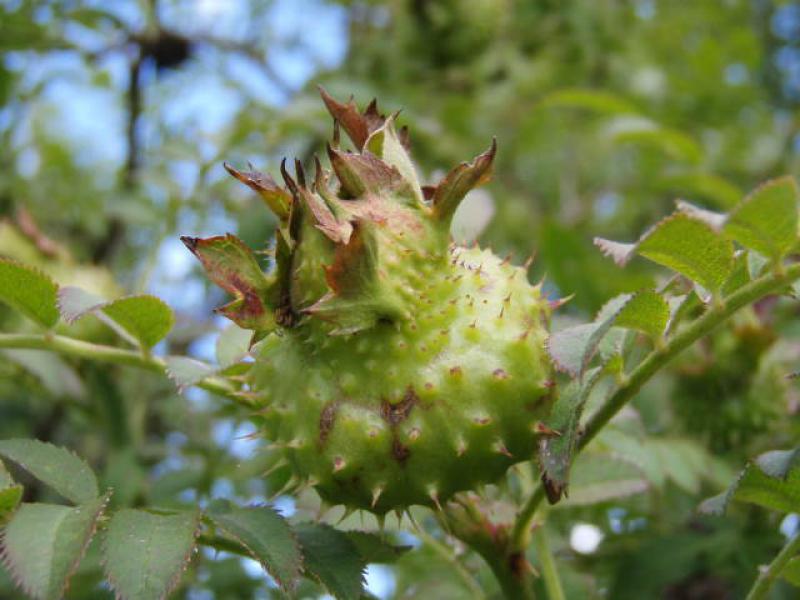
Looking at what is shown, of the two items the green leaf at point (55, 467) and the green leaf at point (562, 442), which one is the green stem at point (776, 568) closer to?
the green leaf at point (562, 442)

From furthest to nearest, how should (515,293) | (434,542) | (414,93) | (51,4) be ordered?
1. (414,93)
2. (51,4)
3. (434,542)
4. (515,293)

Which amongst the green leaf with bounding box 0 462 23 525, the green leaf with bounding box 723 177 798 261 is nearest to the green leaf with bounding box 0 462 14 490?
the green leaf with bounding box 0 462 23 525

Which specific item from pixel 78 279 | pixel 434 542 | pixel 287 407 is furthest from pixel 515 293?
pixel 78 279

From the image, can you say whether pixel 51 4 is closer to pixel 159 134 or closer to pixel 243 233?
pixel 159 134

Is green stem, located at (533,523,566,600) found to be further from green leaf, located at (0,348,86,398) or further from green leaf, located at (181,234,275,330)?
green leaf, located at (0,348,86,398)

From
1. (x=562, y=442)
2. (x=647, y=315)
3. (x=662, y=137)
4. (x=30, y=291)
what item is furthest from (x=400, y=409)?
(x=662, y=137)
